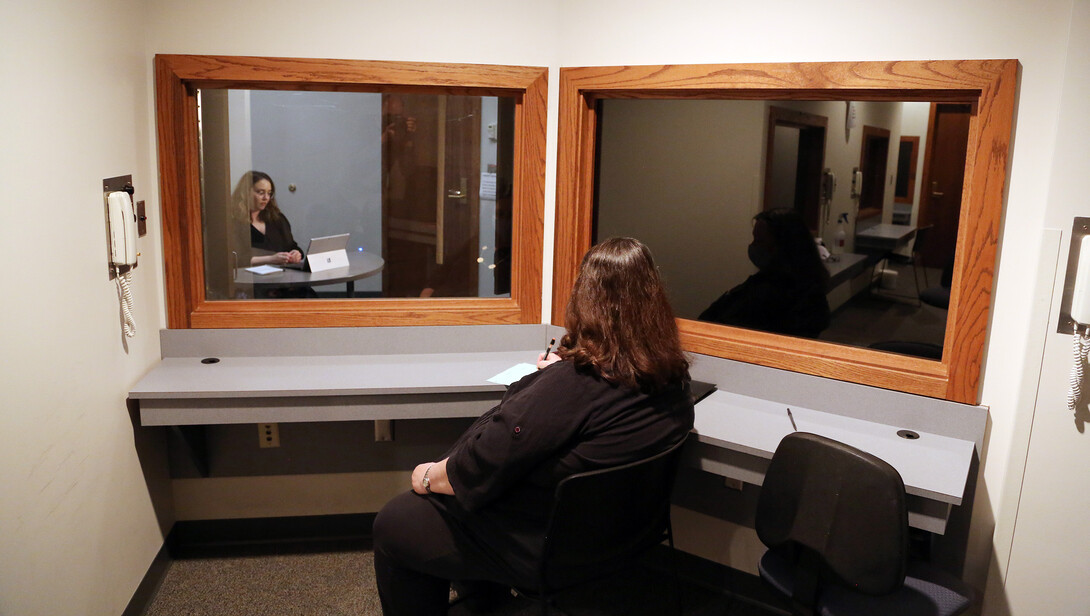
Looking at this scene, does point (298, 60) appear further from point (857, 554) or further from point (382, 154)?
point (857, 554)

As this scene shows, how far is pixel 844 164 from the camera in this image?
238cm

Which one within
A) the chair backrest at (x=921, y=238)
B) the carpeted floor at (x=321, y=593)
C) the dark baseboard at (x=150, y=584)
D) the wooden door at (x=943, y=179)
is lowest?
the carpeted floor at (x=321, y=593)

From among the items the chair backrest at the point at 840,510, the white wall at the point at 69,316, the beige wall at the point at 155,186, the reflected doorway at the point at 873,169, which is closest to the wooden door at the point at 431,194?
the beige wall at the point at 155,186

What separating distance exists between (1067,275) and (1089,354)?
0.66 ft

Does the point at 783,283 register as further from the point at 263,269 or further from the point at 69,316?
the point at 69,316

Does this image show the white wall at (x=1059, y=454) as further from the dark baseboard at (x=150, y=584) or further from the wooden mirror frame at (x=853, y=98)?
the dark baseboard at (x=150, y=584)

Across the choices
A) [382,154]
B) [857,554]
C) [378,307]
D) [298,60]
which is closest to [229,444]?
[378,307]

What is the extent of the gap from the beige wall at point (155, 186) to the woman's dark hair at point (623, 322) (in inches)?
34.9

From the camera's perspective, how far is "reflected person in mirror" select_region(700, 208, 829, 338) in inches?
99.8

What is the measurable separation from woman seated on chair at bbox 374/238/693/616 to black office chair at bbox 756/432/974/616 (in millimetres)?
300

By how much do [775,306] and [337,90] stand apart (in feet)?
5.28

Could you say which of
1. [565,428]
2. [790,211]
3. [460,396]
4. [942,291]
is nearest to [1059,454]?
[942,291]

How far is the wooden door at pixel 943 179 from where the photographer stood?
7.30 feet

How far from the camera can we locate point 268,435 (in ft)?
9.43
